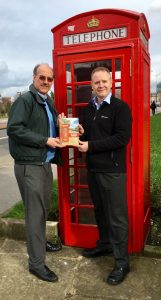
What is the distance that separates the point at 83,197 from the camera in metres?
4.03

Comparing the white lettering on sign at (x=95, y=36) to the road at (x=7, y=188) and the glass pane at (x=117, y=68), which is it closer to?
the glass pane at (x=117, y=68)

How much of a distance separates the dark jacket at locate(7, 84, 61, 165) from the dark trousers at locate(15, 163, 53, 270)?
102 millimetres

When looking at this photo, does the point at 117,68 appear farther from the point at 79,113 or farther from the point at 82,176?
the point at 82,176

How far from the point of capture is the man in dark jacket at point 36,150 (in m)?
3.24

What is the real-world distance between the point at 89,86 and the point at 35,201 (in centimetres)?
132

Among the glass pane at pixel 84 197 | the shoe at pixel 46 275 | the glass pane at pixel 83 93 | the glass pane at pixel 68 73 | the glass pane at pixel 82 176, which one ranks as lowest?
the shoe at pixel 46 275

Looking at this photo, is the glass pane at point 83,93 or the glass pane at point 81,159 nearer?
the glass pane at point 83,93

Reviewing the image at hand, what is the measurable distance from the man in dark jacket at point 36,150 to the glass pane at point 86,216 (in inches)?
25.8

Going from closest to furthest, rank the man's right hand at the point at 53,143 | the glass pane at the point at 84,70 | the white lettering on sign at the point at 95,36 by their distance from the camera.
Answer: the man's right hand at the point at 53,143 → the white lettering on sign at the point at 95,36 → the glass pane at the point at 84,70

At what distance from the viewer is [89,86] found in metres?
3.73

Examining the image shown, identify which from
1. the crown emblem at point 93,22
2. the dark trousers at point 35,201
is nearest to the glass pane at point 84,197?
the dark trousers at point 35,201

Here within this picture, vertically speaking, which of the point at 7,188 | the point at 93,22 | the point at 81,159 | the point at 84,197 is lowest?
the point at 7,188

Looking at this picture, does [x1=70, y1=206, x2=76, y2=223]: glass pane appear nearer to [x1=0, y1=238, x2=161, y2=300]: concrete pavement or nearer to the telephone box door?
the telephone box door

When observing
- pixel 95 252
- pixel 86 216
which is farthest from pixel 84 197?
pixel 95 252
